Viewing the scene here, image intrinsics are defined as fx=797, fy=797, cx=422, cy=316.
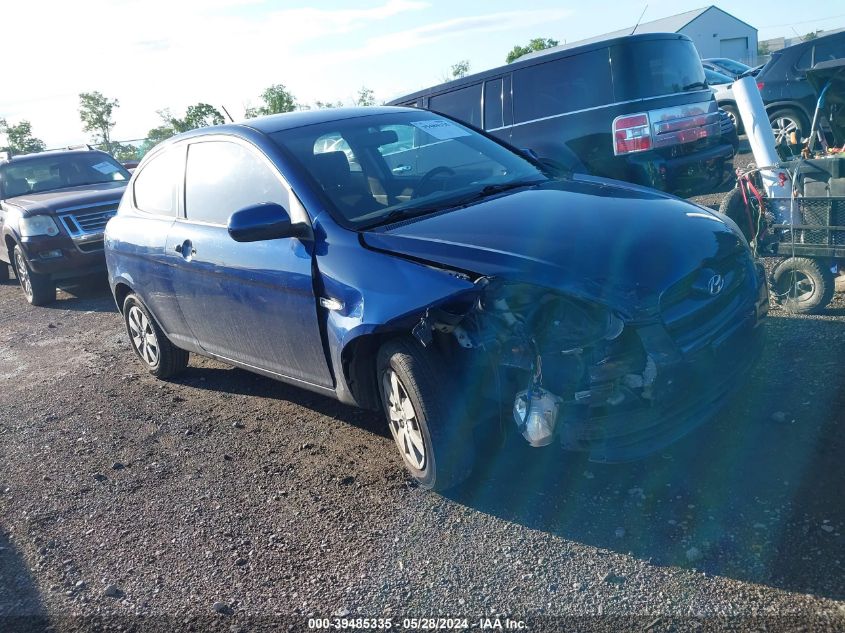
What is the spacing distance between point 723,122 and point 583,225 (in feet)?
21.9

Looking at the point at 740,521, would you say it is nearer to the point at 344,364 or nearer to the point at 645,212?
the point at 645,212

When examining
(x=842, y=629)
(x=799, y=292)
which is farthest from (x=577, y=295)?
(x=799, y=292)

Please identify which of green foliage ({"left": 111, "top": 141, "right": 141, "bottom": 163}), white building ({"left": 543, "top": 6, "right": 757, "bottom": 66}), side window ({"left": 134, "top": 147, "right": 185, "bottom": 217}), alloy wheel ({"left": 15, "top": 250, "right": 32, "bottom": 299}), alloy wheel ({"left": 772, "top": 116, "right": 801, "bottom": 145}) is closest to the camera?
side window ({"left": 134, "top": 147, "right": 185, "bottom": 217})

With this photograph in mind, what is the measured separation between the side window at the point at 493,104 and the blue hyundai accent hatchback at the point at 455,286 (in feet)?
12.9

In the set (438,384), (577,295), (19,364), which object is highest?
(577,295)

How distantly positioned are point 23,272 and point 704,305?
918 centimetres

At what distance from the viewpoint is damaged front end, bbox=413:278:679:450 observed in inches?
129

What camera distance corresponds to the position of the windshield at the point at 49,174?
10914 millimetres

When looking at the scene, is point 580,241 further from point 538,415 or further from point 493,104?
point 493,104

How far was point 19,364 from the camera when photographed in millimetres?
7426

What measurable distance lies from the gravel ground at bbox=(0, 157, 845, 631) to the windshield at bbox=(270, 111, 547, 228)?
1350 mm

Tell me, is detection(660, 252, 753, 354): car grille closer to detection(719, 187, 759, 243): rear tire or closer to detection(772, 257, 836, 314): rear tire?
detection(772, 257, 836, 314): rear tire

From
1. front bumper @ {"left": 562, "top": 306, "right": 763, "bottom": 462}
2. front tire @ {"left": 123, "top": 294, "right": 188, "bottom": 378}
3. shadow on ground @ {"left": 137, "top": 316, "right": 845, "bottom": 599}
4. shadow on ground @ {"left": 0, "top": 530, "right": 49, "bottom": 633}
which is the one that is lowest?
shadow on ground @ {"left": 0, "top": 530, "right": 49, "bottom": 633}

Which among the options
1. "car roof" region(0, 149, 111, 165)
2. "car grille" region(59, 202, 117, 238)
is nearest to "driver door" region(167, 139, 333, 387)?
"car grille" region(59, 202, 117, 238)
